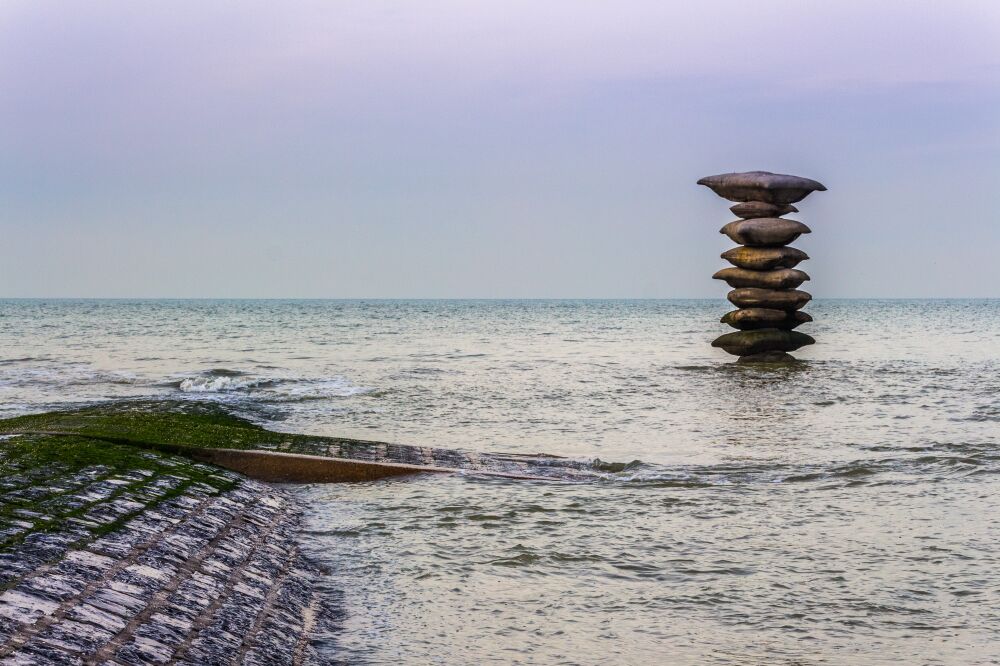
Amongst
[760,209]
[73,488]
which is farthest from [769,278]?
[73,488]

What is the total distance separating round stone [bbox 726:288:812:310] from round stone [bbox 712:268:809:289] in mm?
151

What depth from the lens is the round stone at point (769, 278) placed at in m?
25.3

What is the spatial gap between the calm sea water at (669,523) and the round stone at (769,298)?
11.2ft

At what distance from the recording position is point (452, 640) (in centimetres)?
593

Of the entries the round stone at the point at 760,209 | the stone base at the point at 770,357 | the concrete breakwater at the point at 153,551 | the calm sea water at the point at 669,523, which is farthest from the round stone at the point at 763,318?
the concrete breakwater at the point at 153,551

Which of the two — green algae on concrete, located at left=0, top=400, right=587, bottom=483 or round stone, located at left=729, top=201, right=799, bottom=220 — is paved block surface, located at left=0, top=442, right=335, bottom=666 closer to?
green algae on concrete, located at left=0, top=400, right=587, bottom=483

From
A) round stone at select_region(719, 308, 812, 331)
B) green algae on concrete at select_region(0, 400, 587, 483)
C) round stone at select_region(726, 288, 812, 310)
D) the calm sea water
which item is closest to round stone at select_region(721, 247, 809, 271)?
round stone at select_region(726, 288, 812, 310)

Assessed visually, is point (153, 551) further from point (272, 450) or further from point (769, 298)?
point (769, 298)

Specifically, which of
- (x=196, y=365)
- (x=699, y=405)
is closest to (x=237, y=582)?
(x=699, y=405)

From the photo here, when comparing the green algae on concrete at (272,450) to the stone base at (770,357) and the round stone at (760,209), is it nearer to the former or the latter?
the round stone at (760,209)

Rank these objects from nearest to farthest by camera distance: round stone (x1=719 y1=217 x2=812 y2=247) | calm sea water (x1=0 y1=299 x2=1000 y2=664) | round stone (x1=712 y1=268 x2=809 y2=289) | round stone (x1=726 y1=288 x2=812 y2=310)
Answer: calm sea water (x1=0 y1=299 x2=1000 y2=664) < round stone (x1=719 y1=217 x2=812 y2=247) < round stone (x1=712 y1=268 x2=809 y2=289) < round stone (x1=726 y1=288 x2=812 y2=310)

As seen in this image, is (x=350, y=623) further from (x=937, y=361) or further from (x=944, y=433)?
(x=937, y=361)

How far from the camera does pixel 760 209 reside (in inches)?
987

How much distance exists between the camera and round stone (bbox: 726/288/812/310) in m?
25.6
